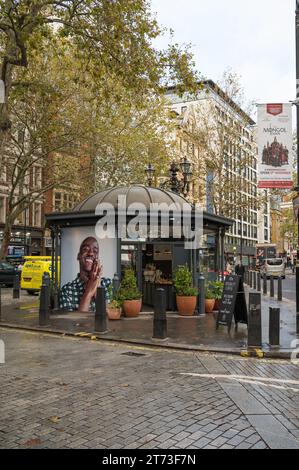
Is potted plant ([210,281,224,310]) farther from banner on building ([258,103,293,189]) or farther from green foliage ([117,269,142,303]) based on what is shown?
banner on building ([258,103,293,189])

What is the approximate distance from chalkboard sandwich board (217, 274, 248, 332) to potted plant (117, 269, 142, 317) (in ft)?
9.25

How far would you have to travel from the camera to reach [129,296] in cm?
1252

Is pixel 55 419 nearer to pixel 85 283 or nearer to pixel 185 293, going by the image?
pixel 185 293

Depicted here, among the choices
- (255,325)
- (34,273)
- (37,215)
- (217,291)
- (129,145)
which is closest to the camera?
(255,325)

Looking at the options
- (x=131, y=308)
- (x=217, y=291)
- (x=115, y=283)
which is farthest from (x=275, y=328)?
(x=115, y=283)

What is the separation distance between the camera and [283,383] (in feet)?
20.7

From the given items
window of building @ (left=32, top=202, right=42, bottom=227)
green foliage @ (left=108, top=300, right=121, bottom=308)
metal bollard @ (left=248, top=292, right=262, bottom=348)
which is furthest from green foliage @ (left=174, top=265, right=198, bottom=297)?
window of building @ (left=32, top=202, right=42, bottom=227)

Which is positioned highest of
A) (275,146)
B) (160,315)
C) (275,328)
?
(275,146)

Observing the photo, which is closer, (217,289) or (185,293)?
(185,293)

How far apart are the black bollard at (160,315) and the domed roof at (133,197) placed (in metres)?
5.04

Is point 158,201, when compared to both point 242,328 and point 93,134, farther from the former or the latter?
point 93,134

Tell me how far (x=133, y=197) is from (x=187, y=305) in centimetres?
403

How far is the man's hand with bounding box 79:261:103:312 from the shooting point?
14.0 meters

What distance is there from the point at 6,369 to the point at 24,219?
38.9 metres
